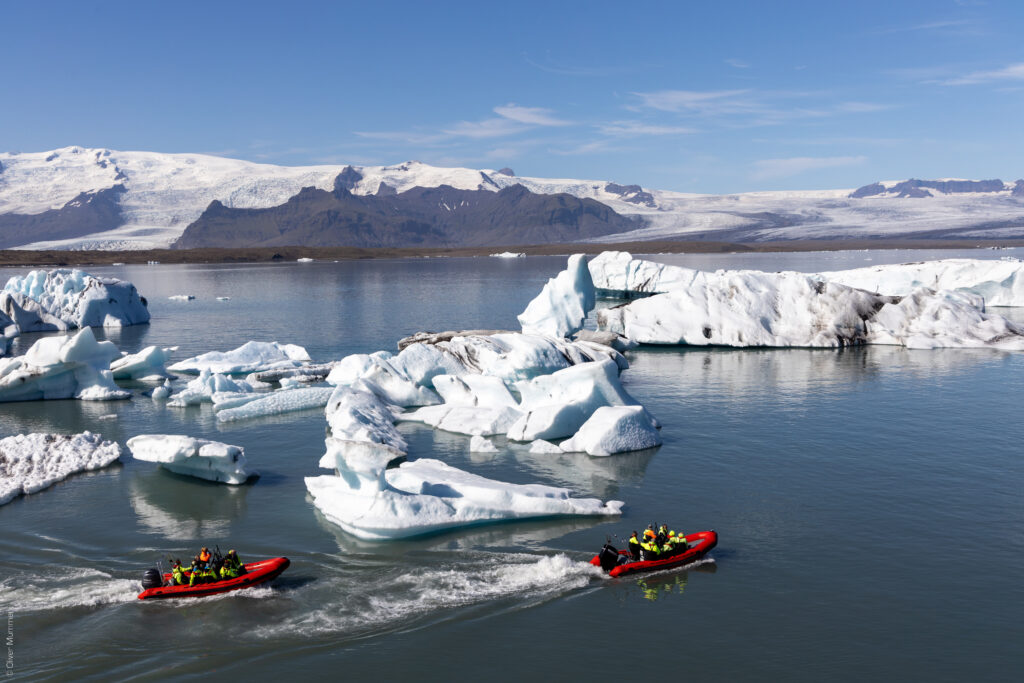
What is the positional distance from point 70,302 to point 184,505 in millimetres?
52278

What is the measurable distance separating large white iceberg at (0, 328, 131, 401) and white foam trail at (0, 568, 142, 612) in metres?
20.7

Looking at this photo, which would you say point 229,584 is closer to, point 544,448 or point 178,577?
point 178,577

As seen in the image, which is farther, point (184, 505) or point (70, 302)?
point (70, 302)

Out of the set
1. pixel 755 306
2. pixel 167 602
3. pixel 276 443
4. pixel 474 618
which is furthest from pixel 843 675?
pixel 755 306

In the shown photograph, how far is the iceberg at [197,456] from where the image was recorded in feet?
77.8

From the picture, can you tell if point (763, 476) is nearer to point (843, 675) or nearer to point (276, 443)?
point (843, 675)

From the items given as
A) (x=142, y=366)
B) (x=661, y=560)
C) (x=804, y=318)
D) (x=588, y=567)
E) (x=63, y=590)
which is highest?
(x=804, y=318)

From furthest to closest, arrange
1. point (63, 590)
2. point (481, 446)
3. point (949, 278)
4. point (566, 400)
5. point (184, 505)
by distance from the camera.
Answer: point (949, 278) < point (566, 400) < point (481, 446) < point (184, 505) < point (63, 590)

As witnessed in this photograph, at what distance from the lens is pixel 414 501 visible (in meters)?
19.8

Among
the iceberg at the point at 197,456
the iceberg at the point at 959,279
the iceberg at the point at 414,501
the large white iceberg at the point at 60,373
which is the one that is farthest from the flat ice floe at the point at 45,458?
the iceberg at the point at 959,279

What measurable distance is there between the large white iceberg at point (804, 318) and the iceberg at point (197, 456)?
32.7 metres

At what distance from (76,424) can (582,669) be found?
26552 mm

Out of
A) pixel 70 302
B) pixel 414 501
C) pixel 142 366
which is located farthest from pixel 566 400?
pixel 70 302

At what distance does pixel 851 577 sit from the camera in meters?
16.8
